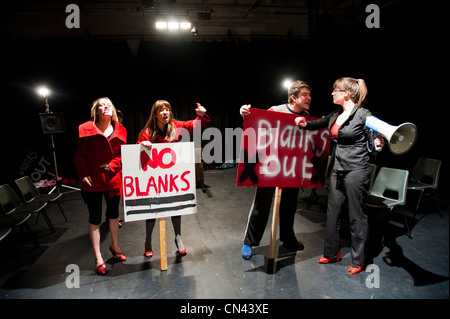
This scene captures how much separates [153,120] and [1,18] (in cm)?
732

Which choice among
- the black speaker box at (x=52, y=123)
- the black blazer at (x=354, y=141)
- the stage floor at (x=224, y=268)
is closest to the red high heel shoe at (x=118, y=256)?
the stage floor at (x=224, y=268)

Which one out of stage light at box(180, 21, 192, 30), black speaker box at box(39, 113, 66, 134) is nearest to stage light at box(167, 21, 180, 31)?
stage light at box(180, 21, 192, 30)

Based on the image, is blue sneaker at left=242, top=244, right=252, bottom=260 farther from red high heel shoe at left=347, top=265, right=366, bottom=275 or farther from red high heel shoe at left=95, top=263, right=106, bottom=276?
red high heel shoe at left=95, top=263, right=106, bottom=276

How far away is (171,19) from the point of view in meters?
6.24

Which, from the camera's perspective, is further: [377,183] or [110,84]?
[110,84]

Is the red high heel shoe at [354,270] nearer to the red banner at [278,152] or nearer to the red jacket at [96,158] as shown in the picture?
the red banner at [278,152]

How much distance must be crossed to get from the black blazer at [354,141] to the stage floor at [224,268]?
99 cm

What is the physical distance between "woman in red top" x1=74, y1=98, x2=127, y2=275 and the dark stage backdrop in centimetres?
453

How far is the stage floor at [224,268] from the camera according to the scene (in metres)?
2.06

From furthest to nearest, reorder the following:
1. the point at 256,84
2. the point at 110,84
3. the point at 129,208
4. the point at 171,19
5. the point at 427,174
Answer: the point at 256,84, the point at 110,84, the point at 171,19, the point at 427,174, the point at 129,208

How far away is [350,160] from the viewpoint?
7.16 feet
